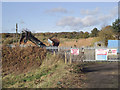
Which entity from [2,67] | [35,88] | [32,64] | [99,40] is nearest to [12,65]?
[2,67]

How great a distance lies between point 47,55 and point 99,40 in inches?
878

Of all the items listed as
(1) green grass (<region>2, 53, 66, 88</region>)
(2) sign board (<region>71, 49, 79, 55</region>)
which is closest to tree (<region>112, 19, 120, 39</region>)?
(2) sign board (<region>71, 49, 79, 55</region>)

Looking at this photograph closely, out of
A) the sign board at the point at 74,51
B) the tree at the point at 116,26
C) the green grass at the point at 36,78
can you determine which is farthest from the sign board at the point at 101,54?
the tree at the point at 116,26

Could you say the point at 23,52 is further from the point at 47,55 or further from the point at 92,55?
the point at 92,55

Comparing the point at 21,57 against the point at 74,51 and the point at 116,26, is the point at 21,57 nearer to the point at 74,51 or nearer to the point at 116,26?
the point at 74,51

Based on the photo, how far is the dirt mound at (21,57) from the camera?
19.5 meters

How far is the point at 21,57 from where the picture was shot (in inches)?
859

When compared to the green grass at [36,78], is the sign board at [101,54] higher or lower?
higher

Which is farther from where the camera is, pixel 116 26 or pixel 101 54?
pixel 116 26

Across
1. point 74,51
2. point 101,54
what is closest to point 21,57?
point 74,51

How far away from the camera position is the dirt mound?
19.5 meters

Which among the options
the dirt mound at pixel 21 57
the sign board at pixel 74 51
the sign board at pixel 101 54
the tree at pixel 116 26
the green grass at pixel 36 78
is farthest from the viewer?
the tree at pixel 116 26

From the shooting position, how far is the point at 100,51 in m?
18.4

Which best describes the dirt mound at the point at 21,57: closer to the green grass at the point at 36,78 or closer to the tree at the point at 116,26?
the green grass at the point at 36,78
